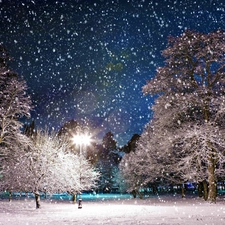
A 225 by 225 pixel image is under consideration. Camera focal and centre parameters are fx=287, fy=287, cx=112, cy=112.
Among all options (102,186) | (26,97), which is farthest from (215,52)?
(102,186)

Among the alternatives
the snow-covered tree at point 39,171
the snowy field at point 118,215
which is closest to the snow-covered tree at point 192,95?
the snowy field at point 118,215

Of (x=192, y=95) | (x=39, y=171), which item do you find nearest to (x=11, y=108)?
(x=39, y=171)

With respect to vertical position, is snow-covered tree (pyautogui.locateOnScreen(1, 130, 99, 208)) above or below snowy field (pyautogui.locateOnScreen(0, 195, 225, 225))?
above

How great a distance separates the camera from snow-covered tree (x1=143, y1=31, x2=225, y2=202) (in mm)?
21039

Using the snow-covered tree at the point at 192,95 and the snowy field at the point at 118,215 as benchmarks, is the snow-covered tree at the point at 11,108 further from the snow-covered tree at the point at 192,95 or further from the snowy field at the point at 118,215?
the snow-covered tree at the point at 192,95

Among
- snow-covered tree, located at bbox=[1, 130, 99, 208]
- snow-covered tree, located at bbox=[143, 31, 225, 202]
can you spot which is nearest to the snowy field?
snow-covered tree, located at bbox=[1, 130, 99, 208]

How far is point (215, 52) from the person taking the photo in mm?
21656

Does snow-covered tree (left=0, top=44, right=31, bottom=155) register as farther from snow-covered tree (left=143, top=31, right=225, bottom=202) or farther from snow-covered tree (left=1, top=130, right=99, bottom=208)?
snow-covered tree (left=143, top=31, right=225, bottom=202)

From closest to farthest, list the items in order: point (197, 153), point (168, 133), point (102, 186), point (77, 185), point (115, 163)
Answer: point (197, 153) → point (168, 133) → point (77, 185) → point (102, 186) → point (115, 163)

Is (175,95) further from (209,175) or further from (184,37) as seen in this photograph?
(209,175)

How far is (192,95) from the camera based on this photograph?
70.7ft

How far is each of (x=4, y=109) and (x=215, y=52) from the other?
1639 centimetres

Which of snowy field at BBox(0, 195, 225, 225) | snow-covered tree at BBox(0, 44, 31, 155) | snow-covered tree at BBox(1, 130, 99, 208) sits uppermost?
snow-covered tree at BBox(0, 44, 31, 155)

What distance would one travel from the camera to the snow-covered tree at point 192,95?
69.0ft
